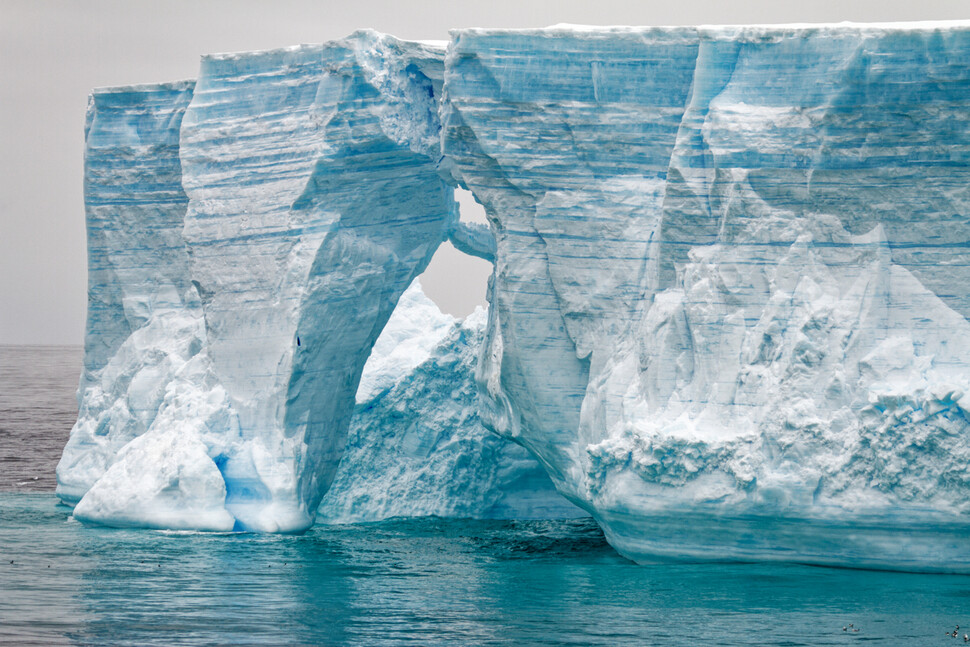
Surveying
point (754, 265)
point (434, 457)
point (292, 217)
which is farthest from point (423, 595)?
point (434, 457)

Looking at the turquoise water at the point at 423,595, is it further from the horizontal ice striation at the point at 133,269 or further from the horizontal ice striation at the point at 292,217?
the horizontal ice striation at the point at 133,269

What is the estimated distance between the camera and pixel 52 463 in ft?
88.0

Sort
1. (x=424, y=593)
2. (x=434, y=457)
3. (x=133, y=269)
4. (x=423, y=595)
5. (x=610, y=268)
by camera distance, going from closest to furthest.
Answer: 1. (x=423, y=595)
2. (x=424, y=593)
3. (x=610, y=268)
4. (x=133, y=269)
5. (x=434, y=457)

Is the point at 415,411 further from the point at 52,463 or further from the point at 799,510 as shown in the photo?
the point at 52,463

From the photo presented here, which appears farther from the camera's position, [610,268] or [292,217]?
[292,217]

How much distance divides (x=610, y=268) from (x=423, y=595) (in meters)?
3.89

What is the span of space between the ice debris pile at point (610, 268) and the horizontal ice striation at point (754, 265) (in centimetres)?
3

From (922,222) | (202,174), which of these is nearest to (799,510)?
(922,222)

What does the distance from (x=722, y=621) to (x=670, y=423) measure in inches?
101

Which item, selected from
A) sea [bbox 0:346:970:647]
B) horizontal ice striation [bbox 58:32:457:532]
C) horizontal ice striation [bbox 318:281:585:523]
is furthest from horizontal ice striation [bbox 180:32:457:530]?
horizontal ice striation [bbox 318:281:585:523]

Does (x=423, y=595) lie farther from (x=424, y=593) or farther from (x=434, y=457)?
(x=434, y=457)

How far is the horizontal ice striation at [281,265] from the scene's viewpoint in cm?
1731

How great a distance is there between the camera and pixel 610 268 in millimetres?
16047

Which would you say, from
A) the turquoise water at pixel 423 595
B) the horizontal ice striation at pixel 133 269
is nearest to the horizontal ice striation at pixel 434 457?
the turquoise water at pixel 423 595
